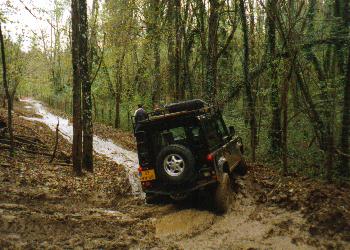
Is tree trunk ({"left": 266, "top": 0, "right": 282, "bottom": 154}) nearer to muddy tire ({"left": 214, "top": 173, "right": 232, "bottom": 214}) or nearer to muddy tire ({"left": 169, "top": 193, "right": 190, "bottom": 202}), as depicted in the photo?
muddy tire ({"left": 214, "top": 173, "right": 232, "bottom": 214})

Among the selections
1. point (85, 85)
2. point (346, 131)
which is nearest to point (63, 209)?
point (85, 85)

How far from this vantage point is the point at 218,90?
17703mm

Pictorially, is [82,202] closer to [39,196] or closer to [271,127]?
[39,196]

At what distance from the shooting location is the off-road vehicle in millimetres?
7652

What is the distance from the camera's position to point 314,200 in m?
7.42

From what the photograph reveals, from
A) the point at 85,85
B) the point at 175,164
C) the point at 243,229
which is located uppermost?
the point at 85,85

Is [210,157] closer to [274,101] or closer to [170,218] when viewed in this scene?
[170,218]

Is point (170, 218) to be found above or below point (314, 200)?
below

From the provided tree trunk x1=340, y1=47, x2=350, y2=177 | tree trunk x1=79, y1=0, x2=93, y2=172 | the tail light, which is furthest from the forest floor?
tree trunk x1=79, y1=0, x2=93, y2=172

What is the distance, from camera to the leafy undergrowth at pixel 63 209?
6566mm

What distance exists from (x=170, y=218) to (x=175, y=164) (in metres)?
1.13

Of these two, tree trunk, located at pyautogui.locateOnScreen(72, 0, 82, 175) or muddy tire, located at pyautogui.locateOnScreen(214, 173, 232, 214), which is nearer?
muddy tire, located at pyautogui.locateOnScreen(214, 173, 232, 214)

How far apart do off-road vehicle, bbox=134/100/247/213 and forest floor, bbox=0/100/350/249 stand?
1.61 feet

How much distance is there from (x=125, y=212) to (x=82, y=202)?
138 centimetres
